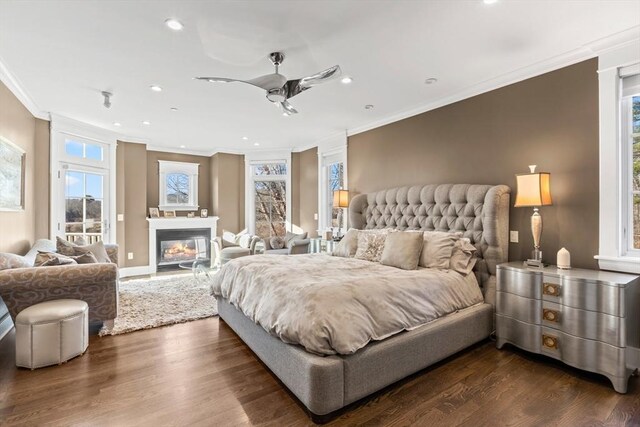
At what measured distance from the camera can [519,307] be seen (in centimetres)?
275

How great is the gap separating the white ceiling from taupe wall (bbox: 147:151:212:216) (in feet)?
8.22

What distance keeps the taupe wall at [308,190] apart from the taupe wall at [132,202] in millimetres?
3270

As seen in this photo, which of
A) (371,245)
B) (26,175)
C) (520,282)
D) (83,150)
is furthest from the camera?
(83,150)

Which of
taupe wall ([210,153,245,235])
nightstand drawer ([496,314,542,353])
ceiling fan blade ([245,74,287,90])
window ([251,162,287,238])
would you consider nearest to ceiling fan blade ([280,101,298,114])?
ceiling fan blade ([245,74,287,90])

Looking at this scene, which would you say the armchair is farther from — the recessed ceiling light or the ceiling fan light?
the recessed ceiling light

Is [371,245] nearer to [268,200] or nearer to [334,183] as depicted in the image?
[334,183]

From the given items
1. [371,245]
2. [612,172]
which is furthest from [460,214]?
[612,172]

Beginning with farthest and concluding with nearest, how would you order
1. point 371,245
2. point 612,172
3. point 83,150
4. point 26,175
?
point 83,150
point 26,175
point 371,245
point 612,172

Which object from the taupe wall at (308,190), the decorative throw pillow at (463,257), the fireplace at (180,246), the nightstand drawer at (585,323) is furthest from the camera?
the fireplace at (180,246)

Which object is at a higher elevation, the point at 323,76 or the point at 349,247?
the point at 323,76

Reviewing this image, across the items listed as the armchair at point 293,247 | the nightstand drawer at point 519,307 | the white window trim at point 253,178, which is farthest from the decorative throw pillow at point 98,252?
the nightstand drawer at point 519,307

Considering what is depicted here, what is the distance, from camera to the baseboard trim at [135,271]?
6.11 m

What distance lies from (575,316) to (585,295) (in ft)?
0.61

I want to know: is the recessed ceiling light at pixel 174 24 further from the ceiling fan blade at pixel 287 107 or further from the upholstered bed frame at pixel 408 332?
the upholstered bed frame at pixel 408 332
